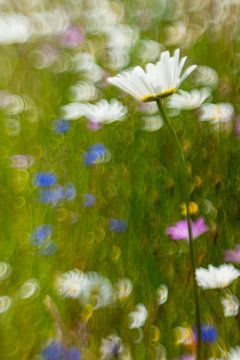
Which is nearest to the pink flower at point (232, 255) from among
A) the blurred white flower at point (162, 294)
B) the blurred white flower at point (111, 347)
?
the blurred white flower at point (162, 294)

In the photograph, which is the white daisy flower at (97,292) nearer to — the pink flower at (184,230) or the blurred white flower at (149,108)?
the pink flower at (184,230)

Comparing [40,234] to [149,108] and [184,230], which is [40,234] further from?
[149,108]

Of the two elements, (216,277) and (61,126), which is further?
(61,126)

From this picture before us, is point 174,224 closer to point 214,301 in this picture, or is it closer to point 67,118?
point 214,301

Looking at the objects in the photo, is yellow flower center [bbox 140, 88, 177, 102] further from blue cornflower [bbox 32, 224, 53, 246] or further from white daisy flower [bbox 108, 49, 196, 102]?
blue cornflower [bbox 32, 224, 53, 246]

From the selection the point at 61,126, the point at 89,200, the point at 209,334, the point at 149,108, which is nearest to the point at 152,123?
the point at 149,108

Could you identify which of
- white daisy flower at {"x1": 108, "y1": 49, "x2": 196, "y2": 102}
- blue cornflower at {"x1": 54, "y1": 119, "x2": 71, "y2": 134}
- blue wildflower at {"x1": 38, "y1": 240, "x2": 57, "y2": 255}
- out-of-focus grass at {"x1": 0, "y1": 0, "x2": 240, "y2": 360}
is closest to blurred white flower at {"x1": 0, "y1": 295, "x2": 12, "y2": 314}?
out-of-focus grass at {"x1": 0, "y1": 0, "x2": 240, "y2": 360}
